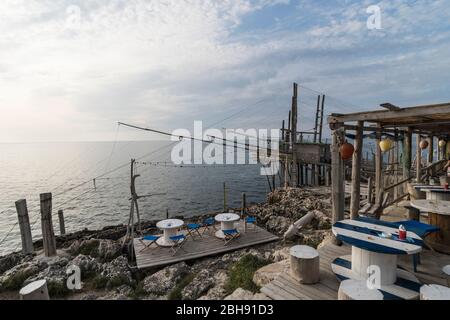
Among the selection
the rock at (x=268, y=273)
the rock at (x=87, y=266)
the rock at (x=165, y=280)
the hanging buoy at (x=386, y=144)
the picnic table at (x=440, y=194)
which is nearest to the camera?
the rock at (x=268, y=273)

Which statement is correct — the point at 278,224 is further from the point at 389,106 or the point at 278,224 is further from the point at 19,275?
the point at 19,275

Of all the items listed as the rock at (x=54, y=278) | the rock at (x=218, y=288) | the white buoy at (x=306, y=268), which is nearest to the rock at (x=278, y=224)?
the rock at (x=218, y=288)

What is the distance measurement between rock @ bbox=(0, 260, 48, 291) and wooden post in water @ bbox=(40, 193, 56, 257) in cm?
100

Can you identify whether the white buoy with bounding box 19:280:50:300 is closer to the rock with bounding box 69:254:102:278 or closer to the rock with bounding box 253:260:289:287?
the rock with bounding box 253:260:289:287

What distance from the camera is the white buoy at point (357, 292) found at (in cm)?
313

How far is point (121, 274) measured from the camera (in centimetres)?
817

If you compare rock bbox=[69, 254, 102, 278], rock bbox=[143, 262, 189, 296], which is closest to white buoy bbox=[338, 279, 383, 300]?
rock bbox=[143, 262, 189, 296]

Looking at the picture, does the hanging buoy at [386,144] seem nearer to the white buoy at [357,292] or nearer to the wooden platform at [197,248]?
the white buoy at [357,292]

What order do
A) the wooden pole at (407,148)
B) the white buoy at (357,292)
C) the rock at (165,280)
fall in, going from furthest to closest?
the wooden pole at (407,148) → the rock at (165,280) → the white buoy at (357,292)

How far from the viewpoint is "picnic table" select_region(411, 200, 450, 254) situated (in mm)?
5412

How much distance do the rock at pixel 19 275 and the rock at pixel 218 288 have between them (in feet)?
22.6

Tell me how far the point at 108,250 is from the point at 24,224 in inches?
169
